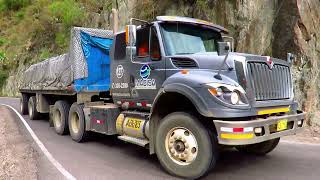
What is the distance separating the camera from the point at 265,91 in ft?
19.4

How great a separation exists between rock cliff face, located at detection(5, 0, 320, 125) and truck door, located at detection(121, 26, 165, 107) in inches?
263

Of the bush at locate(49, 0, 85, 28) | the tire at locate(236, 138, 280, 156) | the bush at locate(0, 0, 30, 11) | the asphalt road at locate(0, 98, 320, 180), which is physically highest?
the bush at locate(0, 0, 30, 11)

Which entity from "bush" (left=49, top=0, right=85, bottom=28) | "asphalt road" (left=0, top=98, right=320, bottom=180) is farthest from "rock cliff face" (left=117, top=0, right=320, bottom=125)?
"bush" (left=49, top=0, right=85, bottom=28)

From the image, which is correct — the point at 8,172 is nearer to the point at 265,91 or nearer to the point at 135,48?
the point at 135,48

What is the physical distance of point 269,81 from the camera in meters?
6.02

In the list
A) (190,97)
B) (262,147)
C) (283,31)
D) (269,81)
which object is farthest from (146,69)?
(283,31)

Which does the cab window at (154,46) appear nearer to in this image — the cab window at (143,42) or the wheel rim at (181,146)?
the cab window at (143,42)

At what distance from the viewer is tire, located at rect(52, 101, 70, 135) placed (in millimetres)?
10344

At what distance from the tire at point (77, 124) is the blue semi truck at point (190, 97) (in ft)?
0.76

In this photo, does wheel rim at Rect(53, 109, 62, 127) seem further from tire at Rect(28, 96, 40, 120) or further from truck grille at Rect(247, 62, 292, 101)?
truck grille at Rect(247, 62, 292, 101)

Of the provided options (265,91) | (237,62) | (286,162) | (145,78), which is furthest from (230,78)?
(286,162)

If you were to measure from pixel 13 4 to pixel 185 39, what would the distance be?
199 feet

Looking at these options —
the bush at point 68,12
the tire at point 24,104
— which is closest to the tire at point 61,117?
the tire at point 24,104

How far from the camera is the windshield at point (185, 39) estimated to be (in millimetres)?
6527
